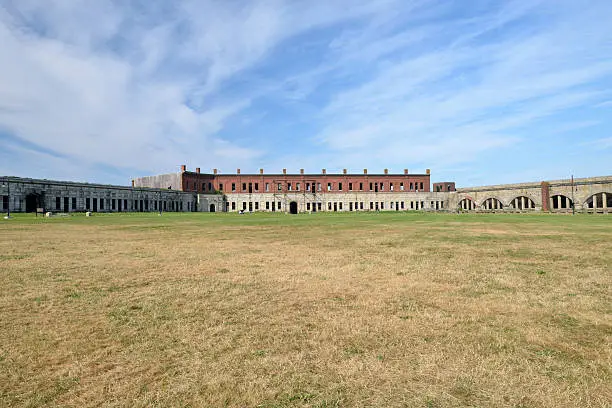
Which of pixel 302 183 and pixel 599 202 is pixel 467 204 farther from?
pixel 302 183

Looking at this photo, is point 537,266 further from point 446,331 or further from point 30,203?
point 30,203

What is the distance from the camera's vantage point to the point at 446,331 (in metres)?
4.18

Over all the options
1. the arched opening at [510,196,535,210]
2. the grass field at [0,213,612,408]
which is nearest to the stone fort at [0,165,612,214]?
the arched opening at [510,196,535,210]

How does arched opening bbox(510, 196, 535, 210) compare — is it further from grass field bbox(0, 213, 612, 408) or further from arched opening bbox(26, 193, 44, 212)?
arched opening bbox(26, 193, 44, 212)

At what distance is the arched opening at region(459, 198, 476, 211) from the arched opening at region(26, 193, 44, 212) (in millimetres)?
71144

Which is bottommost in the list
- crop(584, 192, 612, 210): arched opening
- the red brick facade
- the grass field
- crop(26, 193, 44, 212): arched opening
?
the grass field

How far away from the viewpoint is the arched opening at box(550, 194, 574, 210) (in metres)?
48.2

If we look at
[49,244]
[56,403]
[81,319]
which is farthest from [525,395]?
[49,244]

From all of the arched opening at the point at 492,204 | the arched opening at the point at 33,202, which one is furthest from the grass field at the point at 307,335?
the arched opening at the point at 492,204

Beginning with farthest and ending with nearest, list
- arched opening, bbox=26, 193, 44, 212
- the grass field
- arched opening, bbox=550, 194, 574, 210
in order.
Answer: arched opening, bbox=550, 194, 574, 210, arched opening, bbox=26, 193, 44, 212, the grass field

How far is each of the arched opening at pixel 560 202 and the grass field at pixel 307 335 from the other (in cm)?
4962

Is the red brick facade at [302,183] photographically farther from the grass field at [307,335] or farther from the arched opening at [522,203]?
the grass field at [307,335]

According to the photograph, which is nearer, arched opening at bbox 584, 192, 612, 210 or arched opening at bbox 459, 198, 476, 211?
arched opening at bbox 584, 192, 612, 210

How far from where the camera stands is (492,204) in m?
63.2
